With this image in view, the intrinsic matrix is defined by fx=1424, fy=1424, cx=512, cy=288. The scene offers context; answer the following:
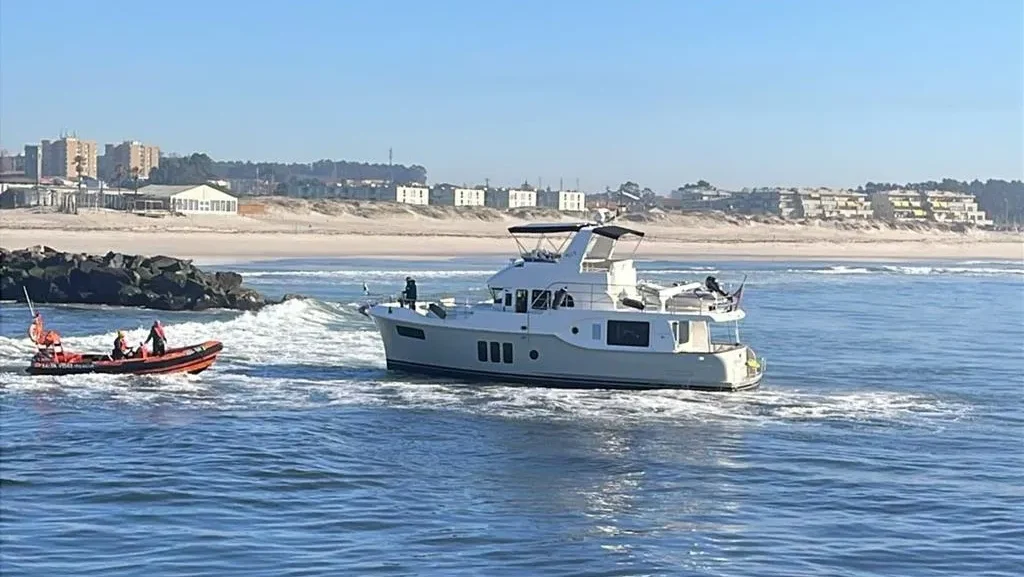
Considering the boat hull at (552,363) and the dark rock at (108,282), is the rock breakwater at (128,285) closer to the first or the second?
the dark rock at (108,282)

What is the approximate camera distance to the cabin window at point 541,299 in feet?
99.9

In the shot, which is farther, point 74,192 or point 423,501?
point 74,192

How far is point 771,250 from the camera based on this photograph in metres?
112

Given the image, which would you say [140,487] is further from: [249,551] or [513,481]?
[513,481]

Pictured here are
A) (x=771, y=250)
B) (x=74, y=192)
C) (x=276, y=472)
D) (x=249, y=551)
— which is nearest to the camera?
(x=249, y=551)

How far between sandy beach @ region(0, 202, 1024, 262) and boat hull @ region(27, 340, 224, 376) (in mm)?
44020

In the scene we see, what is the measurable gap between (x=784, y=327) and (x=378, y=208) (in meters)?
89.5

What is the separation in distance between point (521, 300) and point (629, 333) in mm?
2480

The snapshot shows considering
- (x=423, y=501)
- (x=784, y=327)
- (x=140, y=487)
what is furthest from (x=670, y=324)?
(x=784, y=327)

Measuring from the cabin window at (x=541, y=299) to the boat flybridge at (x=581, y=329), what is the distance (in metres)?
0.02

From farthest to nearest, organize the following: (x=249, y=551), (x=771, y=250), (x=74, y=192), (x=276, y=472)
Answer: (x=74, y=192), (x=771, y=250), (x=276, y=472), (x=249, y=551)

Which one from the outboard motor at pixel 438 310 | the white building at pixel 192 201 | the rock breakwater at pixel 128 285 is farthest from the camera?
the white building at pixel 192 201

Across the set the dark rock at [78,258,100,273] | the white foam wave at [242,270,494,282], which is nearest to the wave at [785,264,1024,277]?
the white foam wave at [242,270,494,282]

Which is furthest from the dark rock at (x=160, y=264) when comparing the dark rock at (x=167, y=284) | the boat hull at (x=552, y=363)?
the boat hull at (x=552, y=363)
